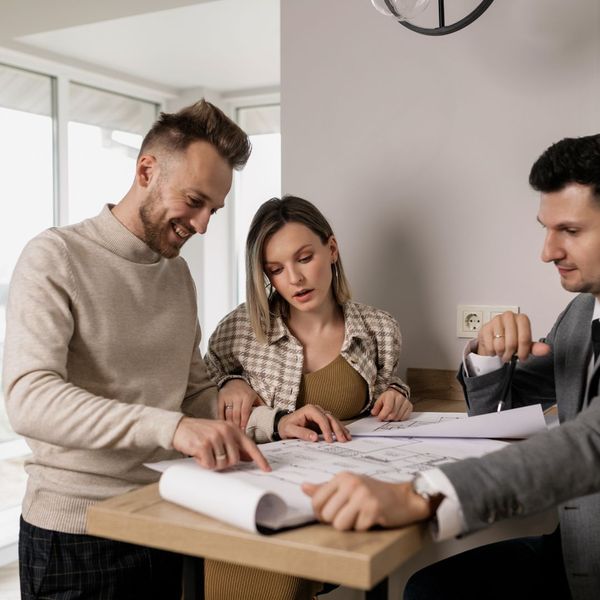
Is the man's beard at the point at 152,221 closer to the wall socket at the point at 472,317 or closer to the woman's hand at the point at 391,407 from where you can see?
the woman's hand at the point at 391,407

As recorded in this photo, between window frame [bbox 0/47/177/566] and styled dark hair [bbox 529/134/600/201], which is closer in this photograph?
styled dark hair [bbox 529/134/600/201]

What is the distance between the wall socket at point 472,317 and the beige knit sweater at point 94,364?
2.67 feet

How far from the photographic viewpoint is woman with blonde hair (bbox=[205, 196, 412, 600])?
73.6 inches

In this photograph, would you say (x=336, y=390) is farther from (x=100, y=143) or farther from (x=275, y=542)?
(x=100, y=143)

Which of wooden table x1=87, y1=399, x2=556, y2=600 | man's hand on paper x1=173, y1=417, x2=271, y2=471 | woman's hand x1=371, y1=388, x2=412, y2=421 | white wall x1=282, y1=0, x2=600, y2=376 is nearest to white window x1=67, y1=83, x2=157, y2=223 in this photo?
white wall x1=282, y1=0, x2=600, y2=376

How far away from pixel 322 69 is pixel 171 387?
1.19 meters

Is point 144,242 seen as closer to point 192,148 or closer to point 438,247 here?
point 192,148

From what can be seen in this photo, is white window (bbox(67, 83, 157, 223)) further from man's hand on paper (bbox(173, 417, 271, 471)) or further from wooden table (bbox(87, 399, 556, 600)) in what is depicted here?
wooden table (bbox(87, 399, 556, 600))

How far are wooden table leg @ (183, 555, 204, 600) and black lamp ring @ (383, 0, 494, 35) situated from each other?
1365mm

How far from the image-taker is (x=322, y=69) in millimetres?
2344

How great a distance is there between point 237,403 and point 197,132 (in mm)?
581

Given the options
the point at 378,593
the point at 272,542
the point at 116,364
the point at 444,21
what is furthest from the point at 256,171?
the point at 272,542

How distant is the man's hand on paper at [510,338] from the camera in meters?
1.44

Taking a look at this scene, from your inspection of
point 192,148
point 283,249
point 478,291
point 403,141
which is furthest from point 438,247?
point 192,148
